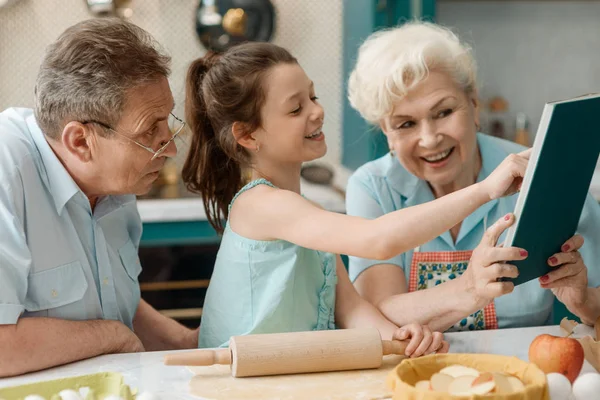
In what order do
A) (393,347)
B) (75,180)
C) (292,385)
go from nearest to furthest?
1. (292,385)
2. (393,347)
3. (75,180)

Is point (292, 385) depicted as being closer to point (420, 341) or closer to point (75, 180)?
point (420, 341)

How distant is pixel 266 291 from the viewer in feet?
5.41

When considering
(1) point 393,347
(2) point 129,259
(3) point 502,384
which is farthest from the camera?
(2) point 129,259

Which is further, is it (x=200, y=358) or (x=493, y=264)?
(x=493, y=264)

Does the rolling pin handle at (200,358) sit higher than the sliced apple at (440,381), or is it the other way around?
the sliced apple at (440,381)

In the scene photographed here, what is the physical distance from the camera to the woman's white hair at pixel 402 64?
187 centimetres

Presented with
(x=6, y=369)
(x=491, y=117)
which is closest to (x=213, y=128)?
(x=6, y=369)

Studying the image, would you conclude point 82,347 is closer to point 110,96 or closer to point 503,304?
point 110,96

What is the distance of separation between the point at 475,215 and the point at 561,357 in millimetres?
718

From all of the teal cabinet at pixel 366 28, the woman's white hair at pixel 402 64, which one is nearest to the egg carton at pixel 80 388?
the woman's white hair at pixel 402 64

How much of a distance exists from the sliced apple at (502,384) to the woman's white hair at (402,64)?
93cm

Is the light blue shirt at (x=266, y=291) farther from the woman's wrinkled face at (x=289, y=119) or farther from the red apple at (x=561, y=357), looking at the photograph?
the red apple at (x=561, y=357)

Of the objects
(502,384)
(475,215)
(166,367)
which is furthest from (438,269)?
(502,384)

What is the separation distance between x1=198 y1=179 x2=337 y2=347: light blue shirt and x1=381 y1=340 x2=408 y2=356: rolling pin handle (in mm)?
260
